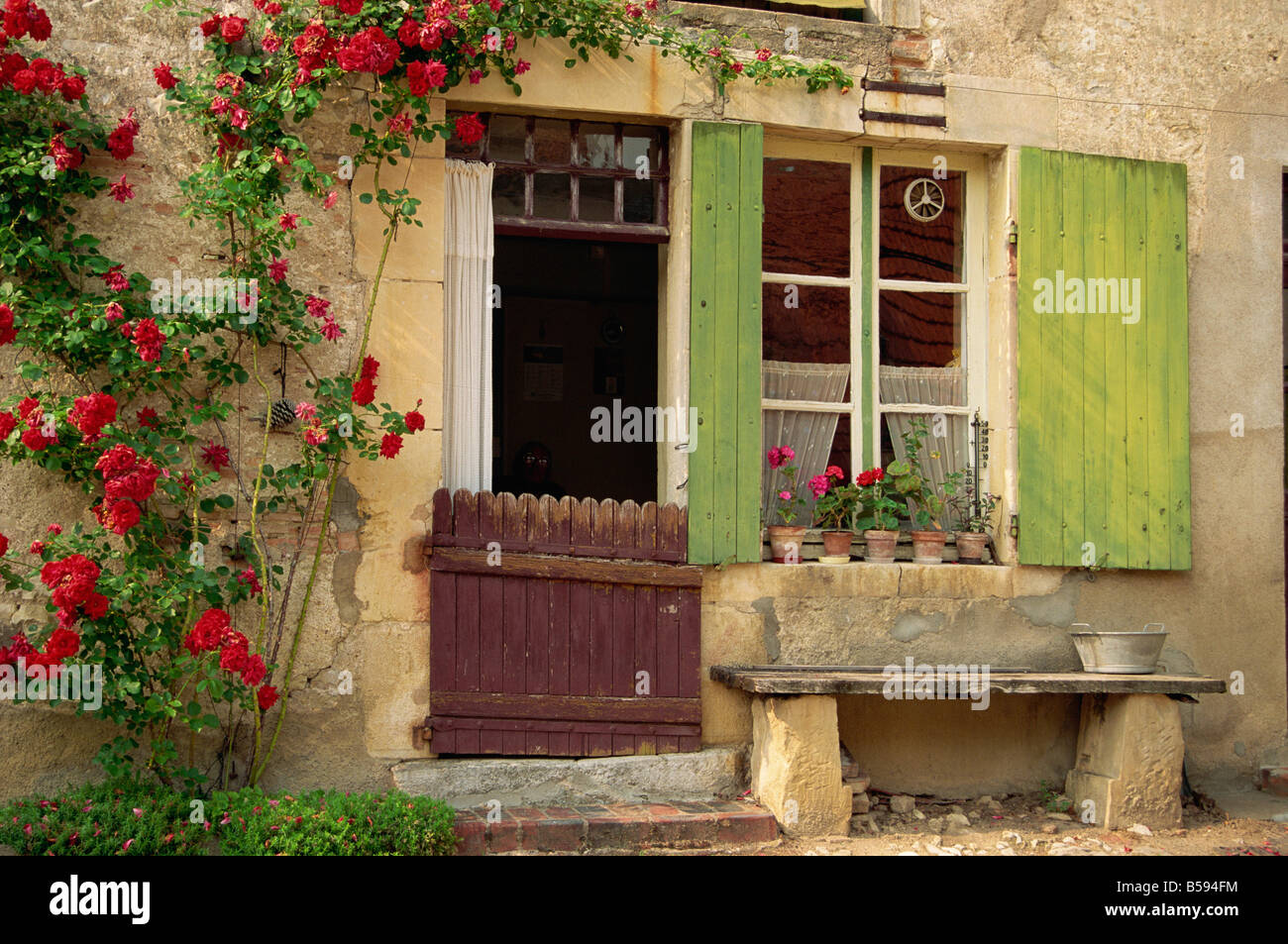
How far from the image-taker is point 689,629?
5.65 m

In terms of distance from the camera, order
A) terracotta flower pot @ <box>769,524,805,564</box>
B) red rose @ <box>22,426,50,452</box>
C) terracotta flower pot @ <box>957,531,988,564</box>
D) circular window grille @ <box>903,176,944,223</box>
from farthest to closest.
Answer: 1. circular window grille @ <box>903,176,944,223</box>
2. terracotta flower pot @ <box>957,531,988,564</box>
3. terracotta flower pot @ <box>769,524,805,564</box>
4. red rose @ <box>22,426,50,452</box>

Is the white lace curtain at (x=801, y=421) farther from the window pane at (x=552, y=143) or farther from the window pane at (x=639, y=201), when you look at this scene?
the window pane at (x=552, y=143)

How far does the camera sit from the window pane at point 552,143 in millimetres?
5805

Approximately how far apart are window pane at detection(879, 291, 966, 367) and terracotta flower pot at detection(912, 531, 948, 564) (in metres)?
0.83

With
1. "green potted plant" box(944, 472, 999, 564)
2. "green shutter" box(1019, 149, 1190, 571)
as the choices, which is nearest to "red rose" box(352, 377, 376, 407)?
"green potted plant" box(944, 472, 999, 564)

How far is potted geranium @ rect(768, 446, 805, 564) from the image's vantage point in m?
5.87

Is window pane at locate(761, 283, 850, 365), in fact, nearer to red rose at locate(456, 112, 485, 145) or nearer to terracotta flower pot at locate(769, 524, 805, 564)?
terracotta flower pot at locate(769, 524, 805, 564)

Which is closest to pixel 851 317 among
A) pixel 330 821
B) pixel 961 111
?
pixel 961 111

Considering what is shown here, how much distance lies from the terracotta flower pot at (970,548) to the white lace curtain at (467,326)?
222 cm

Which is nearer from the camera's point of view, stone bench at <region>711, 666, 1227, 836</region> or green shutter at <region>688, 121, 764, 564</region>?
stone bench at <region>711, 666, 1227, 836</region>

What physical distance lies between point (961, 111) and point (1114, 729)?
2.90 metres

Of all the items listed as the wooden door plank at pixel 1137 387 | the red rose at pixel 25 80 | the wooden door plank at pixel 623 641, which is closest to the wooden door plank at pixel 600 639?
the wooden door plank at pixel 623 641

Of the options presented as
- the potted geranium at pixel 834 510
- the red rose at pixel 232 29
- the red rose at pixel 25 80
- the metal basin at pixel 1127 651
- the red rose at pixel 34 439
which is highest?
the red rose at pixel 232 29

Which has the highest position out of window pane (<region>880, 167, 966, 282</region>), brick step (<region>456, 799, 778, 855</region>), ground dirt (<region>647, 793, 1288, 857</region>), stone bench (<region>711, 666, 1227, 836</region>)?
window pane (<region>880, 167, 966, 282</region>)
